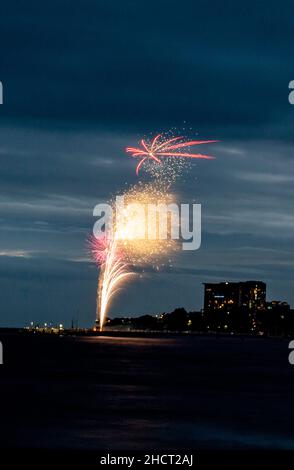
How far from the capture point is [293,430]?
198ft

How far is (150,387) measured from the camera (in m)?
95.0

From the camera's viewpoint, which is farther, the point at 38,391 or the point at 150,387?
the point at 150,387

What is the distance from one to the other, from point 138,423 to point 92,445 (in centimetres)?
1113
